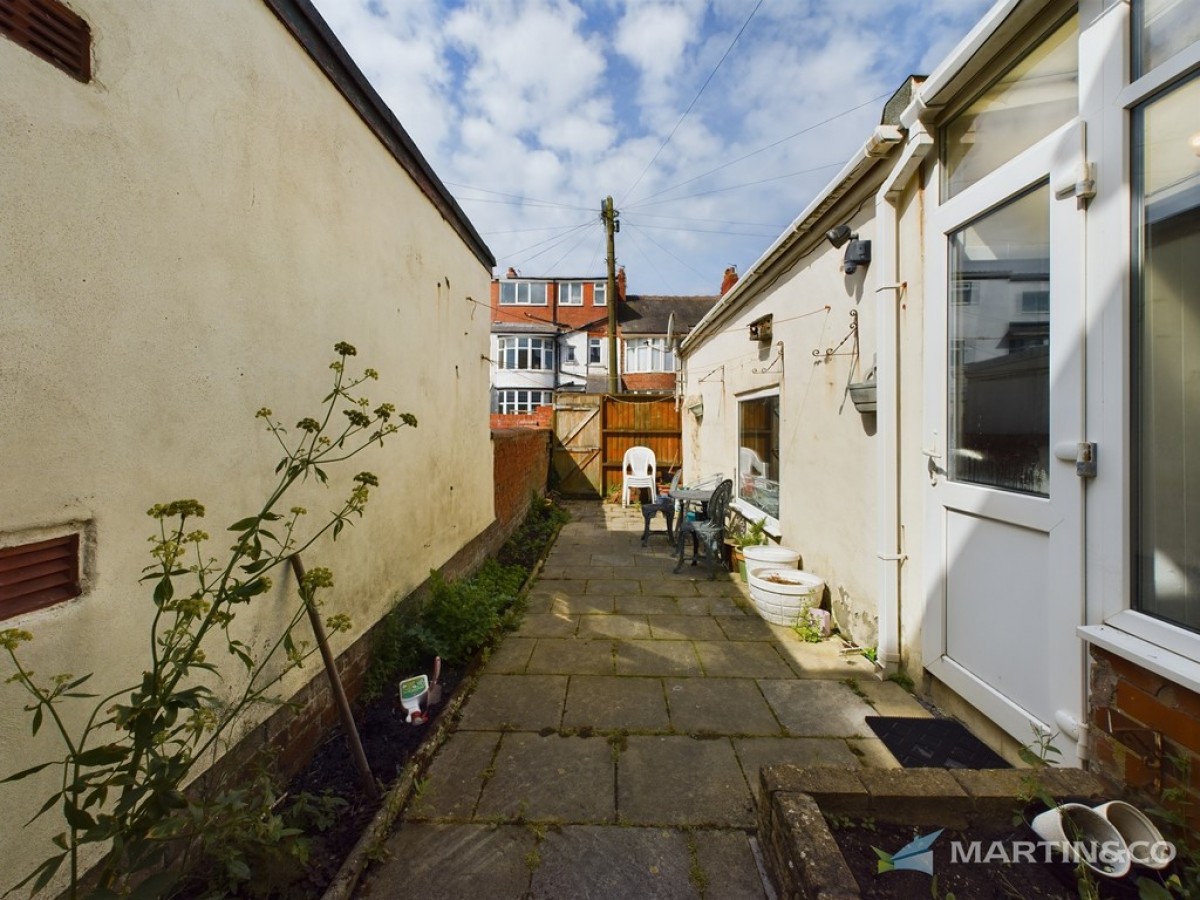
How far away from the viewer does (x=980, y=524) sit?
8.34 ft

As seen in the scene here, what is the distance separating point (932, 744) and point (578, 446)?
968cm

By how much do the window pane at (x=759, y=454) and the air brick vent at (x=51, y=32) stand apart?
508 centimetres

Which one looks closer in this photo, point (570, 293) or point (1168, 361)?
point (1168, 361)

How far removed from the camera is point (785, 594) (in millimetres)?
4031

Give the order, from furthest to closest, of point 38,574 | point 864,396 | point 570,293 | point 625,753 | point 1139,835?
point 570,293 → point 864,396 → point 625,753 → point 1139,835 → point 38,574

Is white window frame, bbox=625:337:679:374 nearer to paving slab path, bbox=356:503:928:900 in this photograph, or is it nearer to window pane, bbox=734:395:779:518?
window pane, bbox=734:395:779:518

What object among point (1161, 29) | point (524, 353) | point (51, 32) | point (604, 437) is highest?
point (524, 353)

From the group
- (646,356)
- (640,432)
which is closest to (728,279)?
(646,356)

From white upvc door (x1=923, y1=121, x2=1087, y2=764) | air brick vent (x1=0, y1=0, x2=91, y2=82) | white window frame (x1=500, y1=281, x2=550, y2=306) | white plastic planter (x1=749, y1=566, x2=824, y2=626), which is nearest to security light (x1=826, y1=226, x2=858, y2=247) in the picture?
white upvc door (x1=923, y1=121, x2=1087, y2=764)

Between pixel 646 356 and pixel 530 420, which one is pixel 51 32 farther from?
pixel 646 356

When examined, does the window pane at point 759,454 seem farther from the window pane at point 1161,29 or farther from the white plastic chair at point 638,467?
the white plastic chair at point 638,467

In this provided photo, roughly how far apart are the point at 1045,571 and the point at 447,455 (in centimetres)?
389

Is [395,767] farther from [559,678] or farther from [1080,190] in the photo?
[1080,190]

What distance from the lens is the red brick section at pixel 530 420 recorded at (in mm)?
13080
